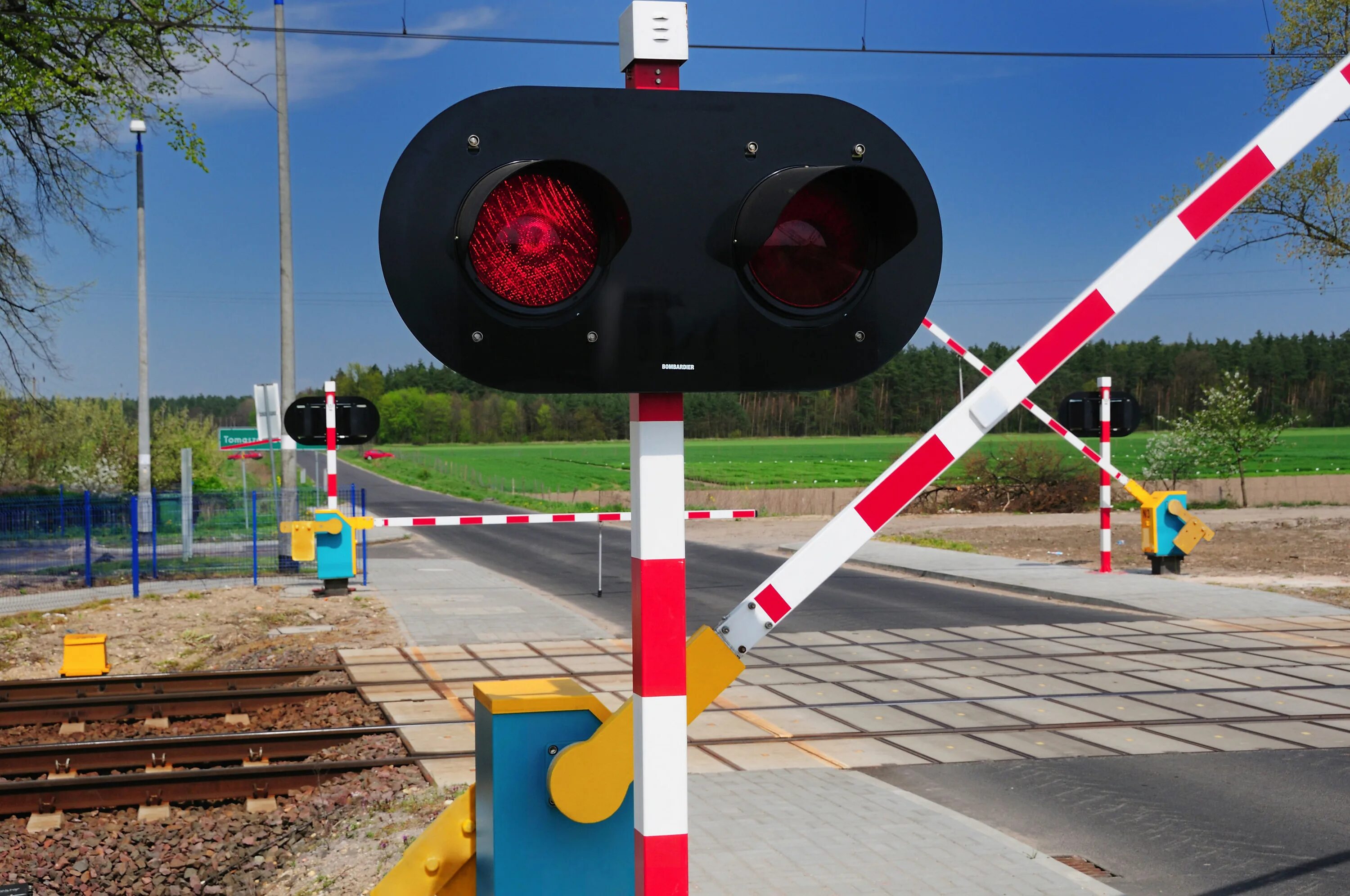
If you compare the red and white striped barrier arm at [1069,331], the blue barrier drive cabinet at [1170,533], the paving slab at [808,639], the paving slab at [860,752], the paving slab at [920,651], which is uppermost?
the red and white striped barrier arm at [1069,331]

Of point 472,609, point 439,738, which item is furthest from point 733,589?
point 439,738

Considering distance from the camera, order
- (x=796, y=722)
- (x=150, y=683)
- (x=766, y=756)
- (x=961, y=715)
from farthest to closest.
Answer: (x=150, y=683) < (x=961, y=715) < (x=796, y=722) < (x=766, y=756)

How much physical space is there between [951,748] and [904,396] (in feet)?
222

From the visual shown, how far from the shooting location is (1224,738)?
822 centimetres

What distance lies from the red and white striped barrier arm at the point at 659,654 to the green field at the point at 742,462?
31372 mm

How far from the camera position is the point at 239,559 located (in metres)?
20.8

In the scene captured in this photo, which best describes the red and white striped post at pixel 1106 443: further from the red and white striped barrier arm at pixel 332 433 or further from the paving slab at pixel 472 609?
the red and white striped barrier arm at pixel 332 433

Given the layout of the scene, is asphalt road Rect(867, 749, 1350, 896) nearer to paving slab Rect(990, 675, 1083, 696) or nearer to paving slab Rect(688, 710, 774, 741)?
paving slab Rect(688, 710, 774, 741)

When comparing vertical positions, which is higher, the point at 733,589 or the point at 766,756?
the point at 766,756

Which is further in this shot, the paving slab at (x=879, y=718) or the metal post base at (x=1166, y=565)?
the metal post base at (x=1166, y=565)

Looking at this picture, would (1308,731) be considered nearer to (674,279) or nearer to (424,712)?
(424,712)

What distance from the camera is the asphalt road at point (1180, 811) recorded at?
5629mm

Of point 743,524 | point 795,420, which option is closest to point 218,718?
point 743,524

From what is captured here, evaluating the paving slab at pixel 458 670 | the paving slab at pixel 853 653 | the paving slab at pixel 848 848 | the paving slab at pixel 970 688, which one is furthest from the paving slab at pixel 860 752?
the paving slab at pixel 458 670
